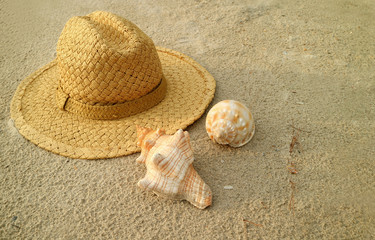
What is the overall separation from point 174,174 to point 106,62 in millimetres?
894

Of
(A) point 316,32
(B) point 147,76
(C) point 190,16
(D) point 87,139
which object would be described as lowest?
(A) point 316,32

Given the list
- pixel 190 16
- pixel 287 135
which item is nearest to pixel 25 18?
pixel 190 16

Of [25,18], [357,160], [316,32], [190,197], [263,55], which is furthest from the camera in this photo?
[25,18]

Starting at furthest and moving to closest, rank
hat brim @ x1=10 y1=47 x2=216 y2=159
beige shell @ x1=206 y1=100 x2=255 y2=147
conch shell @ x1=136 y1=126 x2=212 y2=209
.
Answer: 1. hat brim @ x1=10 y1=47 x2=216 y2=159
2. beige shell @ x1=206 y1=100 x2=255 y2=147
3. conch shell @ x1=136 y1=126 x2=212 y2=209

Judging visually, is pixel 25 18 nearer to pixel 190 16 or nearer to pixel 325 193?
pixel 190 16

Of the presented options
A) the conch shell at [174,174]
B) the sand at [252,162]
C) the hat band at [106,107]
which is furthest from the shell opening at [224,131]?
the hat band at [106,107]

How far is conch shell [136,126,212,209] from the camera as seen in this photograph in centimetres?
166

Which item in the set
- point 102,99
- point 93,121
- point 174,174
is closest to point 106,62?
point 102,99

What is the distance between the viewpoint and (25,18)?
3.83 metres

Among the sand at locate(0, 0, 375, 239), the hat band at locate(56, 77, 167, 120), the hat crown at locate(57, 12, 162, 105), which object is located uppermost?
the hat crown at locate(57, 12, 162, 105)

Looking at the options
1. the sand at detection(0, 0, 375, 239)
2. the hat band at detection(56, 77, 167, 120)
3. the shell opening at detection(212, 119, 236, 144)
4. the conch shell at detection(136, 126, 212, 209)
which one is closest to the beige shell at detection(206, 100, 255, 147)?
the shell opening at detection(212, 119, 236, 144)

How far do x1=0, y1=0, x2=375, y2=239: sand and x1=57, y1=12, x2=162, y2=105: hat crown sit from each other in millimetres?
469

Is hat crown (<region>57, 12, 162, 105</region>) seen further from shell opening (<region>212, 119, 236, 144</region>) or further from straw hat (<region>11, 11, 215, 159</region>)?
Answer: shell opening (<region>212, 119, 236, 144</region>)

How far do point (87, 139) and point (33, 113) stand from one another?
0.55 metres
